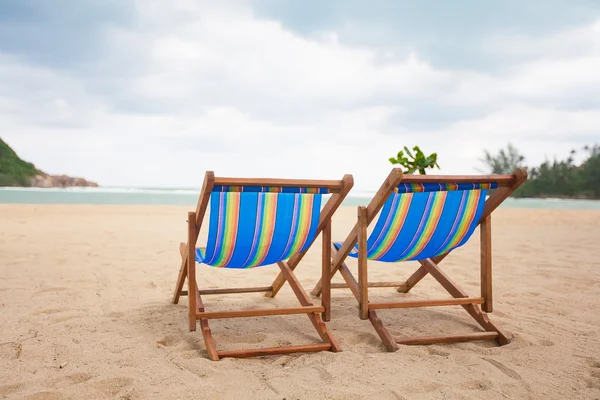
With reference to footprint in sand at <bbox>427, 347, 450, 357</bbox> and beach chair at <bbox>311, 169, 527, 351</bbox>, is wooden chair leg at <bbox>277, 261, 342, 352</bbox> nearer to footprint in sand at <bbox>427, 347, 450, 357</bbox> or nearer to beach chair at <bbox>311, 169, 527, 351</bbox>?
beach chair at <bbox>311, 169, 527, 351</bbox>

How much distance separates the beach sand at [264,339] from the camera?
74.7 inches

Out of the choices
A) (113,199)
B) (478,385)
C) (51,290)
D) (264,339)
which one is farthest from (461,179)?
(113,199)

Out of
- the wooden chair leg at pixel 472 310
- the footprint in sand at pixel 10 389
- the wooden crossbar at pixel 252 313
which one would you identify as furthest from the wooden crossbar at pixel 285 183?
the footprint in sand at pixel 10 389

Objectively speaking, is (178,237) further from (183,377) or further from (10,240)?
(183,377)

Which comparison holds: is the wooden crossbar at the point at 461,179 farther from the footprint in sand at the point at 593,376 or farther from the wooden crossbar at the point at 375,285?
the wooden crossbar at the point at 375,285

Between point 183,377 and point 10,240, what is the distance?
5.15 meters

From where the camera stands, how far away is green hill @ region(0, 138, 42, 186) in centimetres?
3492

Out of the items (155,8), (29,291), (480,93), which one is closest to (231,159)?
(480,93)

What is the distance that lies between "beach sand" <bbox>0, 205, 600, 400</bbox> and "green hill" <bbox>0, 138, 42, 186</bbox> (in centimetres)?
3514

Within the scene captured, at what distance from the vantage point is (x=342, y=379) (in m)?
2.01

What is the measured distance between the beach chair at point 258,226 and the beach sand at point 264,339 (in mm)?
141

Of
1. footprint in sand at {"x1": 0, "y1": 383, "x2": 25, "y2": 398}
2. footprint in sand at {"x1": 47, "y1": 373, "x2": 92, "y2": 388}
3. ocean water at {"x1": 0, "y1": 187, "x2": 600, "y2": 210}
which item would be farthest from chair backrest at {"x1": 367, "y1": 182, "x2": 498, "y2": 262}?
ocean water at {"x1": 0, "y1": 187, "x2": 600, "y2": 210}

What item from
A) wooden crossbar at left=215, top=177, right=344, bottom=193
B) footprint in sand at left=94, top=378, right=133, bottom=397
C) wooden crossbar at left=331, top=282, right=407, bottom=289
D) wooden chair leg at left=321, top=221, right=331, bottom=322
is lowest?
footprint in sand at left=94, top=378, right=133, bottom=397

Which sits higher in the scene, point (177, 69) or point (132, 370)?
point (177, 69)
